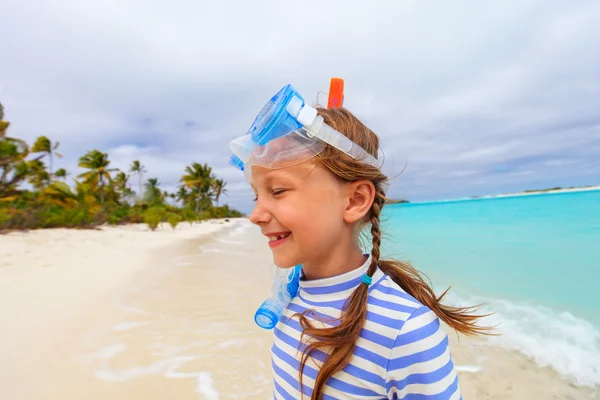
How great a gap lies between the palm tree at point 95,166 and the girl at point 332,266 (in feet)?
123

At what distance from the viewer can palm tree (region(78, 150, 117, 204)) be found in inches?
1316

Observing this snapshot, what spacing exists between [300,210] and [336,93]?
56 centimetres

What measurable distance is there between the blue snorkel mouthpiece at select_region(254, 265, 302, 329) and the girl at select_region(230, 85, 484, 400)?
4cm

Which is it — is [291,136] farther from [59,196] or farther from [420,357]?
[59,196]

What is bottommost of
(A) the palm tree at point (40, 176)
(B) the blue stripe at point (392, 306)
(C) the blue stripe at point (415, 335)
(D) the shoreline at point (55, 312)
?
(D) the shoreline at point (55, 312)

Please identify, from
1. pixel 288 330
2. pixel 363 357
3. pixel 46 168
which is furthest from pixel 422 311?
pixel 46 168

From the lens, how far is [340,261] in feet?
4.01

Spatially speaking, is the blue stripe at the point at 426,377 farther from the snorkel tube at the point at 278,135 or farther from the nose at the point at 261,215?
the nose at the point at 261,215

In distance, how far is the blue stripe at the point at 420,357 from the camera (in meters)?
0.90

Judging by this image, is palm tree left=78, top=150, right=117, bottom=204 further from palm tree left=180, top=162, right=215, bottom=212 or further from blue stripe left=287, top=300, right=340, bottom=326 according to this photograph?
blue stripe left=287, top=300, right=340, bottom=326

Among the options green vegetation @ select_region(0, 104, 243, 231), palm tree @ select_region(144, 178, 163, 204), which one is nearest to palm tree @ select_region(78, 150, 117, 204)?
green vegetation @ select_region(0, 104, 243, 231)

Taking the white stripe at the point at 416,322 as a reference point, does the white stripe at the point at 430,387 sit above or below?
below

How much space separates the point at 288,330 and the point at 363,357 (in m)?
0.33

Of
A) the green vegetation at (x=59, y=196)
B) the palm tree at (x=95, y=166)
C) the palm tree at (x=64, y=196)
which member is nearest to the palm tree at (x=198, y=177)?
the green vegetation at (x=59, y=196)
